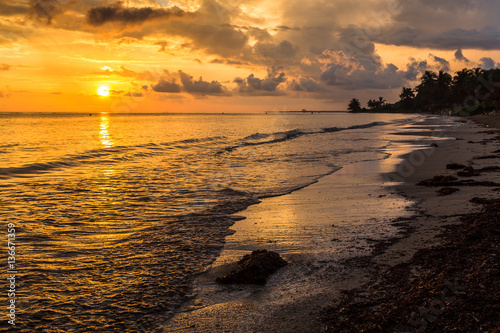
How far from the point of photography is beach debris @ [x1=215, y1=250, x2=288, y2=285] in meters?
5.26

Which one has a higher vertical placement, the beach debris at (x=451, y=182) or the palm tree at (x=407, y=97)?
the palm tree at (x=407, y=97)

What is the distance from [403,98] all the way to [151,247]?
7940 inches

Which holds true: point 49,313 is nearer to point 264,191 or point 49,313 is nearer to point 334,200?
point 334,200

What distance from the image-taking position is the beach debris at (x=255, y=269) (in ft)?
17.3

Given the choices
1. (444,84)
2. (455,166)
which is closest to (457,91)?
(444,84)

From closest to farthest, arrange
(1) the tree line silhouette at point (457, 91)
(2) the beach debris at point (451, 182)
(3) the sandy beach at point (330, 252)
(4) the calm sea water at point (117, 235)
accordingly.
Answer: (3) the sandy beach at point (330, 252) < (4) the calm sea water at point (117, 235) < (2) the beach debris at point (451, 182) < (1) the tree line silhouette at point (457, 91)

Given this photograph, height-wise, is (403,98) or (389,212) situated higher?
(403,98)

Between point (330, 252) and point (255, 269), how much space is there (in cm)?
155

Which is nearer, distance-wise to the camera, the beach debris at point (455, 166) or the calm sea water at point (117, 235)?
Answer: the calm sea water at point (117, 235)

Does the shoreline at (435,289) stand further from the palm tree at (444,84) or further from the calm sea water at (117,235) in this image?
the palm tree at (444,84)

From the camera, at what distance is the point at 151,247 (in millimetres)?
6922

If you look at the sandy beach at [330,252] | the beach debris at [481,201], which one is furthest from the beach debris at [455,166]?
the beach debris at [481,201]

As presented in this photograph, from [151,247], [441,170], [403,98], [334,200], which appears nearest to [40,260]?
[151,247]

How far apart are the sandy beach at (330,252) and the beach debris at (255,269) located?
0.14m
